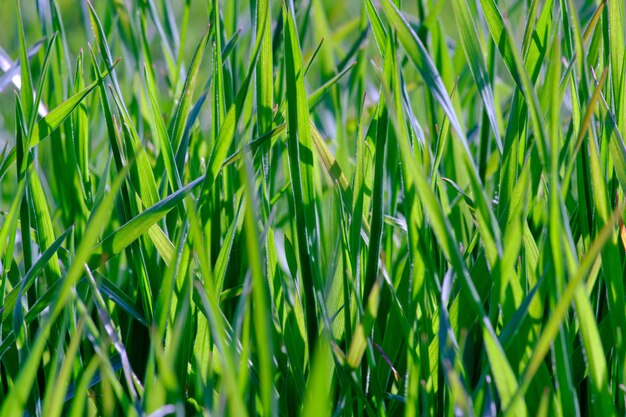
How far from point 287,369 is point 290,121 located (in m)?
0.20

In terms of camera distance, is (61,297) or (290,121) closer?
(61,297)

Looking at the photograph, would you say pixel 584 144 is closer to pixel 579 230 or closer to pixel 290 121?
Answer: pixel 579 230

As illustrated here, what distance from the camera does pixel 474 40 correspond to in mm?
608

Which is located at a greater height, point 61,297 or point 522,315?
point 61,297

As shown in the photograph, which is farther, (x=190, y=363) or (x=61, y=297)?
(x=190, y=363)

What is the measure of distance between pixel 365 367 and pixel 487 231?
0.18 metres

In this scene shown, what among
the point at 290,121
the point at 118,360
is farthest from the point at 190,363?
the point at 290,121

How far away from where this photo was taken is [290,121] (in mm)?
580

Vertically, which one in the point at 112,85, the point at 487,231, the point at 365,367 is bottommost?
the point at 365,367

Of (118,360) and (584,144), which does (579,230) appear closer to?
(584,144)

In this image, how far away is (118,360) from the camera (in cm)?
62

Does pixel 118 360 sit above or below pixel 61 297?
below

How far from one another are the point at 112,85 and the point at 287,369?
0.28 metres

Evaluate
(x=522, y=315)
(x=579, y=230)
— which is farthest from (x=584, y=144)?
(x=522, y=315)
